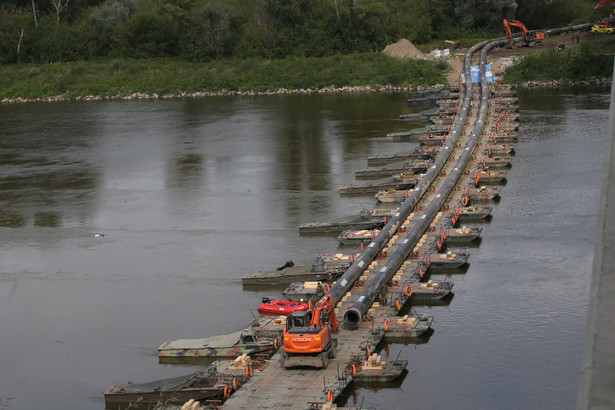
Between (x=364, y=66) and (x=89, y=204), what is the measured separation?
195 ft

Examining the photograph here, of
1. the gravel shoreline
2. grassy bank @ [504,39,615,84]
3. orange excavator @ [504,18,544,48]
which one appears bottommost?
the gravel shoreline

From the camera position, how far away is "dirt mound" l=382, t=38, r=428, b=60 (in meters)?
110

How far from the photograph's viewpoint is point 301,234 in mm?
46219

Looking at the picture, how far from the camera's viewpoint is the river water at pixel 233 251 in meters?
30.7

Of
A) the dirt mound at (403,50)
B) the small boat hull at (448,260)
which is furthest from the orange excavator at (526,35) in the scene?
the small boat hull at (448,260)

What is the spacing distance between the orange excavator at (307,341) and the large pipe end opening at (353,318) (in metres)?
2.79

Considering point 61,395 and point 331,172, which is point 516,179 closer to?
point 331,172

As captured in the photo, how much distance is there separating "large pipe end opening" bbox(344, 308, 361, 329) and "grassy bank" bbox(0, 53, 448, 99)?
239 feet

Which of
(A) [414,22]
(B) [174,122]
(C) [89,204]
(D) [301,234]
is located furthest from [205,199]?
(A) [414,22]

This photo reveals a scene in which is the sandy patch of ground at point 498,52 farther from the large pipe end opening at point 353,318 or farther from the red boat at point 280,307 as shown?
the large pipe end opening at point 353,318

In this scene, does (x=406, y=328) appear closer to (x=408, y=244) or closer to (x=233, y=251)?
(x=408, y=244)

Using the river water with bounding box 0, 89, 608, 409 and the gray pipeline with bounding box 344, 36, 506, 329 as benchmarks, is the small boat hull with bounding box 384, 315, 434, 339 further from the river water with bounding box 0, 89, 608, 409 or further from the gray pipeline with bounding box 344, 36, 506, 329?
the gray pipeline with bounding box 344, 36, 506, 329

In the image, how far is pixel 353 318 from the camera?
105 feet

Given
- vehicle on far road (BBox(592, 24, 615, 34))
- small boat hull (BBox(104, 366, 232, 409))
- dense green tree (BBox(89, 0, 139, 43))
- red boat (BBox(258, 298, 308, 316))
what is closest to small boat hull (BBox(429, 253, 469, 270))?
red boat (BBox(258, 298, 308, 316))
